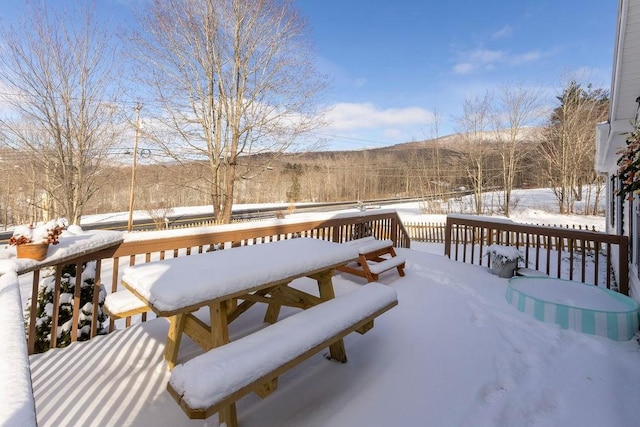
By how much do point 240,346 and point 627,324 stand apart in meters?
3.25

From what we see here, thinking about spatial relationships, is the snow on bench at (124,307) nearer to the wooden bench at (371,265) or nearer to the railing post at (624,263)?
the wooden bench at (371,265)

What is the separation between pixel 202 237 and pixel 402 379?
7.08 feet

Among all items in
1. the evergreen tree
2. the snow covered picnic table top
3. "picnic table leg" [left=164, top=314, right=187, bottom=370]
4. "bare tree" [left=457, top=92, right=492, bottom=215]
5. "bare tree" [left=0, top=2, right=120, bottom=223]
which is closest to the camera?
the snow covered picnic table top

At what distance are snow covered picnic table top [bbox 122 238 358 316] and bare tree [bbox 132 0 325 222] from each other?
572cm

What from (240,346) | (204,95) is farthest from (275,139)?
(240,346)

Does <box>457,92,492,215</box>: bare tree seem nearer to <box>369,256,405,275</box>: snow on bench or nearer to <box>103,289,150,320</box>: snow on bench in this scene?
<box>369,256,405,275</box>: snow on bench

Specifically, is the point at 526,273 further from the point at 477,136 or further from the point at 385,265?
the point at 477,136

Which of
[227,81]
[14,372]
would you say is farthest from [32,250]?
[227,81]

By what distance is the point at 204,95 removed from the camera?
7.00 metres

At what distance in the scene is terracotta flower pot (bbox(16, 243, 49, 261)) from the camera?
1728 mm

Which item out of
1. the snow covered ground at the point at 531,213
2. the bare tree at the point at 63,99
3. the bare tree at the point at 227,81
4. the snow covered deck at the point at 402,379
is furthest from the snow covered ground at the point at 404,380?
the snow covered ground at the point at 531,213

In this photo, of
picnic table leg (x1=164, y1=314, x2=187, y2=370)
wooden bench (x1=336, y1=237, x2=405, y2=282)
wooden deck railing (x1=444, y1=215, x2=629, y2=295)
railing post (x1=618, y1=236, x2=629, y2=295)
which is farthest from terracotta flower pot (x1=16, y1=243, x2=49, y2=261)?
railing post (x1=618, y1=236, x2=629, y2=295)

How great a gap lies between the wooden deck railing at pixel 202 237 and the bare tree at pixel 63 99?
5.53m

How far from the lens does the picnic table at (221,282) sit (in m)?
1.44
